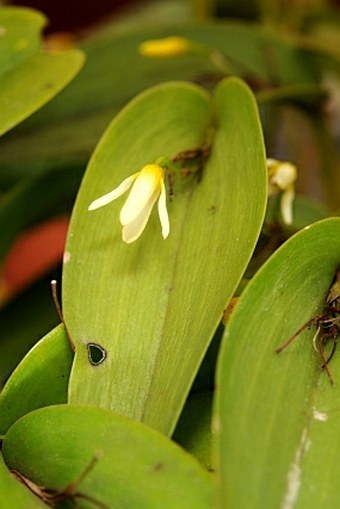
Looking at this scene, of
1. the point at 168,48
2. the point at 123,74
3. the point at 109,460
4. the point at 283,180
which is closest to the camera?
the point at 109,460

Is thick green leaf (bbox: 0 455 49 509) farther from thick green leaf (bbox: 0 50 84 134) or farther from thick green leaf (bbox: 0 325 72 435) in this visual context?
thick green leaf (bbox: 0 50 84 134)

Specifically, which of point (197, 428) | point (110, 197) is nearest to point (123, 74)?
point (110, 197)

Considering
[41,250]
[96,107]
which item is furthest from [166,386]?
[41,250]

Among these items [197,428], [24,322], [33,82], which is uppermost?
[33,82]

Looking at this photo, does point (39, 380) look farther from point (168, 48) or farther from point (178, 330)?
point (168, 48)

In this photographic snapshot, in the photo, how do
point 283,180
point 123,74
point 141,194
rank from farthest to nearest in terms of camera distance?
point 123,74 → point 283,180 → point 141,194

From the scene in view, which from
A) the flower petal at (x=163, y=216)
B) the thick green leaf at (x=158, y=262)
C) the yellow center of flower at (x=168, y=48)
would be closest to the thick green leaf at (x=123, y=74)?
the yellow center of flower at (x=168, y=48)

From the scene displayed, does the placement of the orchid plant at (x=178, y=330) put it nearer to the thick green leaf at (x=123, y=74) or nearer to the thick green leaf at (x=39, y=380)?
the thick green leaf at (x=39, y=380)
